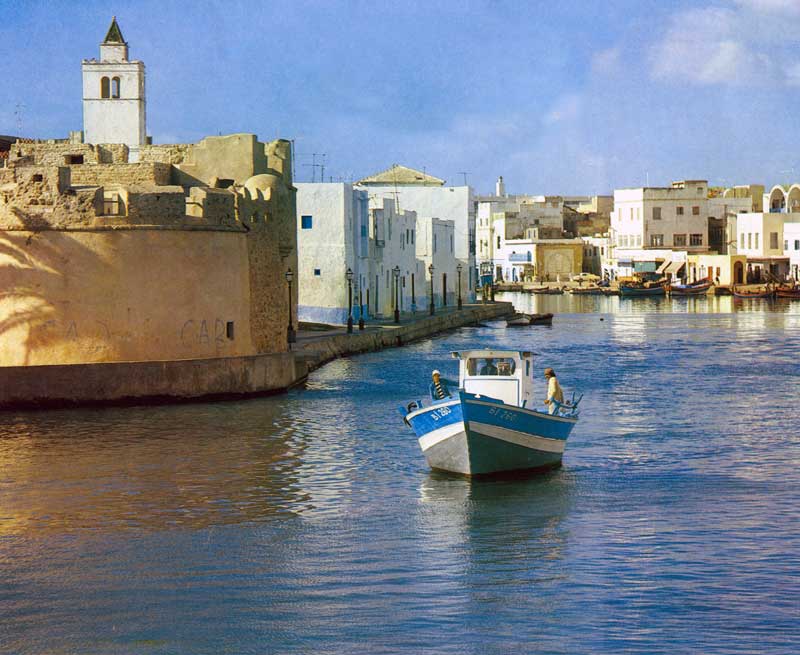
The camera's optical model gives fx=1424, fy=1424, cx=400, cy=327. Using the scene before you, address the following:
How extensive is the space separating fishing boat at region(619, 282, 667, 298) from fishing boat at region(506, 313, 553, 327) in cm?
3016

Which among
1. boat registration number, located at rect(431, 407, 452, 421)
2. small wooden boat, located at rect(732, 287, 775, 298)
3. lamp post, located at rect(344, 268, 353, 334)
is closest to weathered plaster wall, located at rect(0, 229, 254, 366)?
boat registration number, located at rect(431, 407, 452, 421)

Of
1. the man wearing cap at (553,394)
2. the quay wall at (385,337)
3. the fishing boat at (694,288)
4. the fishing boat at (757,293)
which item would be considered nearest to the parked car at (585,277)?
the fishing boat at (694,288)

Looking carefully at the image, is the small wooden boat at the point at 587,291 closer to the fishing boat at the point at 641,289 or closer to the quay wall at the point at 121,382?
the fishing boat at the point at 641,289

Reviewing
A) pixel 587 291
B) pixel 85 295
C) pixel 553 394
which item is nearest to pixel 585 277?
pixel 587 291

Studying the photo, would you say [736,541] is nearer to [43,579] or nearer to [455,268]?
[43,579]

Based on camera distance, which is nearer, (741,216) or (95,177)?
(95,177)

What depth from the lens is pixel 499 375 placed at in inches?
833

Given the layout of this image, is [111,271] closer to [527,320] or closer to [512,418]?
[512,418]

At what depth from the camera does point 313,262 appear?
4872cm

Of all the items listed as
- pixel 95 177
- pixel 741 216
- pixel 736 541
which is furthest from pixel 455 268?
pixel 736 541

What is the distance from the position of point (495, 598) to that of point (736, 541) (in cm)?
355

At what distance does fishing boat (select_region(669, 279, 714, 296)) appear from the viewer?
289 feet

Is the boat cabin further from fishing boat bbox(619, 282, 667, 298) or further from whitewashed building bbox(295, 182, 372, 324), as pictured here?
fishing boat bbox(619, 282, 667, 298)

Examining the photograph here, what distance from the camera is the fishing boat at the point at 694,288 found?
8819 cm
